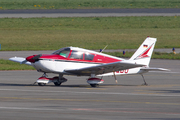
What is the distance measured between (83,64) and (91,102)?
5.75m

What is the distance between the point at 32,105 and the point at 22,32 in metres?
47.6

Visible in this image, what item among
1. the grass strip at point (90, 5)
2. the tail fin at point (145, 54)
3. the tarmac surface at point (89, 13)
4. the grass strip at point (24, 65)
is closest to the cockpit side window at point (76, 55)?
the tail fin at point (145, 54)

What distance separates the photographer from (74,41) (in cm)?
5216

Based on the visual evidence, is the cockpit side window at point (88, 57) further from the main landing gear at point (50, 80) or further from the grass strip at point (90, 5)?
the grass strip at point (90, 5)

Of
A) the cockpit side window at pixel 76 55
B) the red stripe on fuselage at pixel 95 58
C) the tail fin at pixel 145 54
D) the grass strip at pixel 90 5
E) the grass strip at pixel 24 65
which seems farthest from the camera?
the grass strip at pixel 90 5

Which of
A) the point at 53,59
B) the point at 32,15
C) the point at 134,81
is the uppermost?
the point at 32,15

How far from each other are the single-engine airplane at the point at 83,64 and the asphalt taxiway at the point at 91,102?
101 cm

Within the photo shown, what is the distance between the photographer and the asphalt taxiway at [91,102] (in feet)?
39.6

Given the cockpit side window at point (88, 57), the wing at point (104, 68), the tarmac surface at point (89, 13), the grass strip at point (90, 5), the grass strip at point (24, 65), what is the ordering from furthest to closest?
the grass strip at point (90, 5)
the tarmac surface at point (89, 13)
the grass strip at point (24, 65)
the cockpit side window at point (88, 57)
the wing at point (104, 68)

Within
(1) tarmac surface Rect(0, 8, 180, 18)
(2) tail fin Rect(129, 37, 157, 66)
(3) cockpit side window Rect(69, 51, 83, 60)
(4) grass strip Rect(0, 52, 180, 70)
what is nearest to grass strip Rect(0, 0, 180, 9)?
(1) tarmac surface Rect(0, 8, 180, 18)

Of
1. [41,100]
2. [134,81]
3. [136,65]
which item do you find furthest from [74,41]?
[41,100]

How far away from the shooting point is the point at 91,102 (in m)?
14.7

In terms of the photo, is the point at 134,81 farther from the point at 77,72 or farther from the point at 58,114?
the point at 58,114

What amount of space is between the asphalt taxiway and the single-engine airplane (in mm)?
1007
